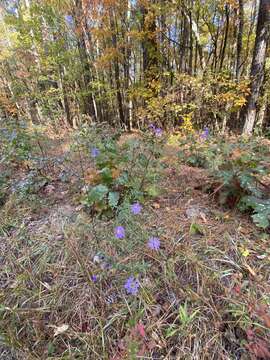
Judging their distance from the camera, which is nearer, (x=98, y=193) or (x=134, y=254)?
(x=134, y=254)

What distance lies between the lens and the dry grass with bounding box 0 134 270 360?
978 mm

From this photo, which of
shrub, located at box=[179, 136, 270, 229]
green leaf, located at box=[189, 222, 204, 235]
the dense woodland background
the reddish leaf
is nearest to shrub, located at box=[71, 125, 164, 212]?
green leaf, located at box=[189, 222, 204, 235]

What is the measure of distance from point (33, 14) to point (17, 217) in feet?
25.2

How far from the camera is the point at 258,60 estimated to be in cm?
412

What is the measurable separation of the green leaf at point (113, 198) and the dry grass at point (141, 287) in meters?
0.11

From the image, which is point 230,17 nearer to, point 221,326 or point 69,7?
point 69,7

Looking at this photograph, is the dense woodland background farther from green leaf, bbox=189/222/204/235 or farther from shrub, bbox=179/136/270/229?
green leaf, bbox=189/222/204/235

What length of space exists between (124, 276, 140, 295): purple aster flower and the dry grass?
0.03 metres

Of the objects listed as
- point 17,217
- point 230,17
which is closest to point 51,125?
point 17,217

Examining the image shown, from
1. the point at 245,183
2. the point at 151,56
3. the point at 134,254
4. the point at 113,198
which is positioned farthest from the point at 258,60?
the point at 134,254

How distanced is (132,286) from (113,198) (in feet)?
2.07

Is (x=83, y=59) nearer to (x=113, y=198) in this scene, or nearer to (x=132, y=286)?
(x=113, y=198)

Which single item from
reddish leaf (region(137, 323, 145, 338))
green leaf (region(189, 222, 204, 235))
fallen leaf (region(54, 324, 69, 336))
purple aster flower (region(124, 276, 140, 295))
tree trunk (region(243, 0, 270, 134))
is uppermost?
tree trunk (region(243, 0, 270, 134))

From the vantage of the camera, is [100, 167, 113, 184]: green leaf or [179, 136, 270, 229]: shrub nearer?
[179, 136, 270, 229]: shrub
